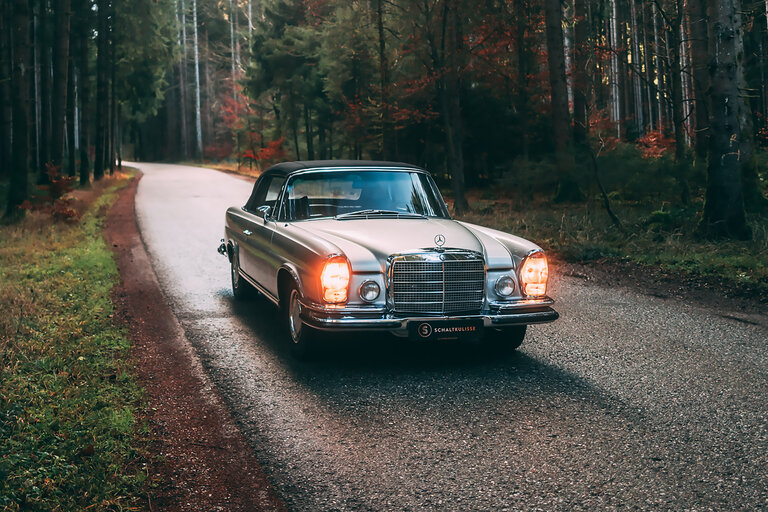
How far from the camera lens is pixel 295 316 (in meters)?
6.33

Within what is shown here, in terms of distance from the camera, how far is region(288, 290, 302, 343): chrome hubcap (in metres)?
6.24

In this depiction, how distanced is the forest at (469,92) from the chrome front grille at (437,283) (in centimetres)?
760

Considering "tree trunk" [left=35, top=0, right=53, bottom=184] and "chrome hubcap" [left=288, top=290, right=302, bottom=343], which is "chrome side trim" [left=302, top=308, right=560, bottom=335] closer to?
"chrome hubcap" [left=288, top=290, right=302, bottom=343]

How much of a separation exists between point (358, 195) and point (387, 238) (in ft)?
3.89

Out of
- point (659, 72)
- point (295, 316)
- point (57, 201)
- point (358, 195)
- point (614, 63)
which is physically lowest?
point (295, 316)

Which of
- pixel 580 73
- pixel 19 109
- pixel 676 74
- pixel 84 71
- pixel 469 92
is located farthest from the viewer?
pixel 84 71

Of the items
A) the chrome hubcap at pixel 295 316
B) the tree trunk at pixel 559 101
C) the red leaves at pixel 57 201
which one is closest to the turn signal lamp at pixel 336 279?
the chrome hubcap at pixel 295 316

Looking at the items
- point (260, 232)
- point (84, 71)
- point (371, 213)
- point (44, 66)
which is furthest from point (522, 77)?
point (44, 66)

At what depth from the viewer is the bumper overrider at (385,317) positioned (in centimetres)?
562

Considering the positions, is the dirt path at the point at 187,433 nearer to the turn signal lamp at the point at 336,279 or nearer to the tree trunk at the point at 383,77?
the turn signal lamp at the point at 336,279

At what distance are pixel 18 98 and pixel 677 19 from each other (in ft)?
48.5

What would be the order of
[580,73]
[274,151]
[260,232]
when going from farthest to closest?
[274,151] < [580,73] < [260,232]

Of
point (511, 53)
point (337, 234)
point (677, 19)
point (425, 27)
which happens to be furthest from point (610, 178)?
point (337, 234)

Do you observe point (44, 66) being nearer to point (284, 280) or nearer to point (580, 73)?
point (580, 73)
